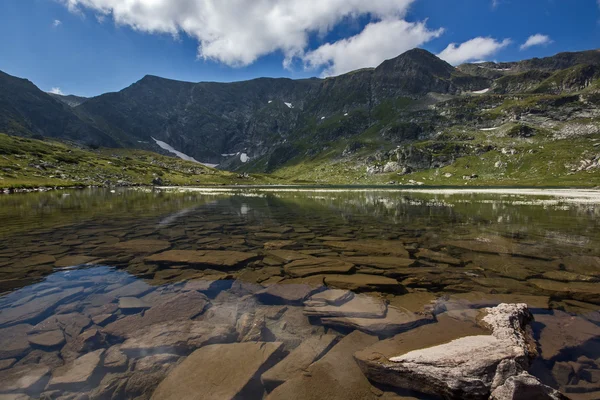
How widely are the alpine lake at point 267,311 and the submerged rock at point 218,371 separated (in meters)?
0.04

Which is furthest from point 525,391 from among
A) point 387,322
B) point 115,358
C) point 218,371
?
point 115,358

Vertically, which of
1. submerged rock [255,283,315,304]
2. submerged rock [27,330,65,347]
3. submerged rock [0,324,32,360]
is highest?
submerged rock [255,283,315,304]

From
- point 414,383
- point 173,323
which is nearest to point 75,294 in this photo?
point 173,323

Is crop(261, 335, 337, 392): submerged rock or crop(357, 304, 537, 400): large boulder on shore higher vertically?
crop(357, 304, 537, 400): large boulder on shore

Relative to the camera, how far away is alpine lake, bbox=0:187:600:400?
23.4 feet

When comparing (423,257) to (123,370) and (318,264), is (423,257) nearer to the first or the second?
(318,264)

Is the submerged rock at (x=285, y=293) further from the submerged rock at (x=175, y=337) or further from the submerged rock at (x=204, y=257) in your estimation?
the submerged rock at (x=204, y=257)

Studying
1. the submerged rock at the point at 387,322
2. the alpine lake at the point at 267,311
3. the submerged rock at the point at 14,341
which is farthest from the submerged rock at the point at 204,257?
the submerged rock at the point at 387,322

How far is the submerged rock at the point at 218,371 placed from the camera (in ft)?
21.8

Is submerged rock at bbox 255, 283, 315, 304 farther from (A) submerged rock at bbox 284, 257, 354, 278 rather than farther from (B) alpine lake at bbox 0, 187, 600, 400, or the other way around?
(A) submerged rock at bbox 284, 257, 354, 278

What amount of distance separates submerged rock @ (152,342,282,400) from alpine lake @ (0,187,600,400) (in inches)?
1.4

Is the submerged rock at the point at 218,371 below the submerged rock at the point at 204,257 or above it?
below

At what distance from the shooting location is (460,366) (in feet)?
22.3

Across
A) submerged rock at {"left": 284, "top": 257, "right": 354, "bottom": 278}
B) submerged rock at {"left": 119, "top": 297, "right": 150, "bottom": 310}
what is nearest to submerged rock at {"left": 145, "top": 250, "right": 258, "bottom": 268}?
submerged rock at {"left": 284, "top": 257, "right": 354, "bottom": 278}
